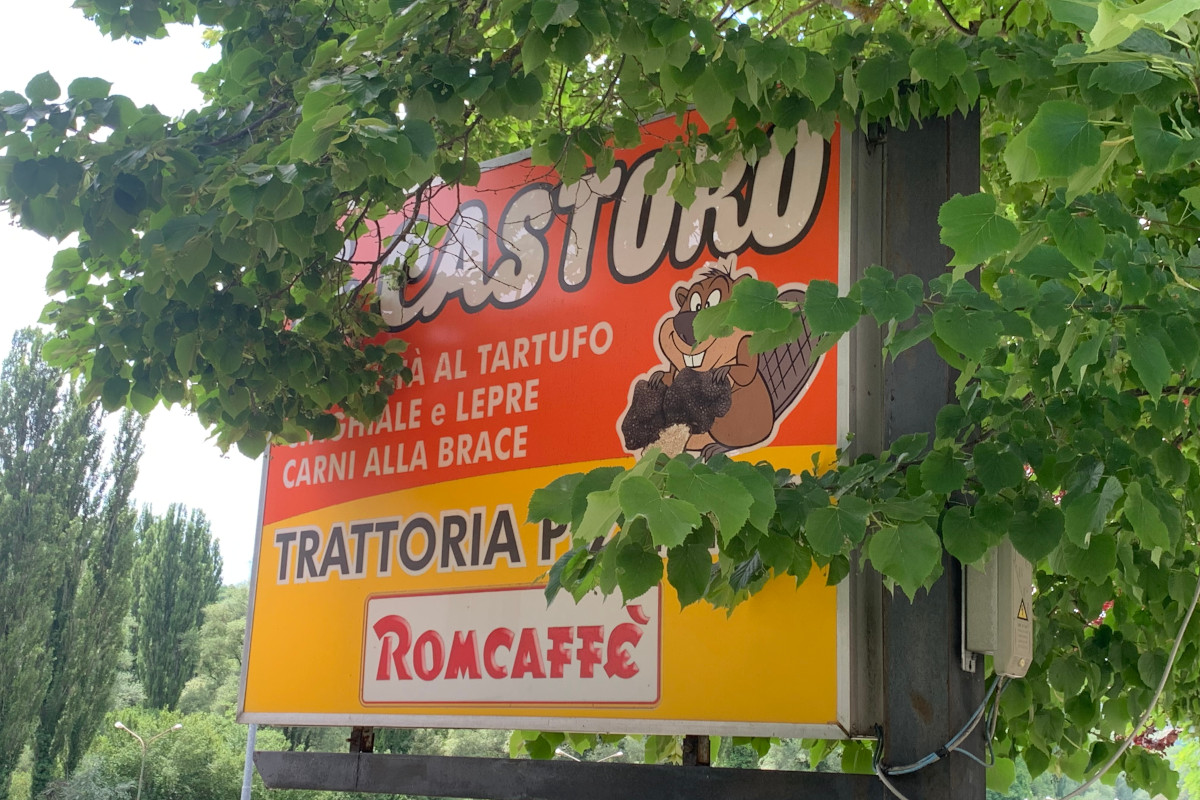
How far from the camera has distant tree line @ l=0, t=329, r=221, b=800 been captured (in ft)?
81.0

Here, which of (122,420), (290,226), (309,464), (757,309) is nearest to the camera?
(757,309)

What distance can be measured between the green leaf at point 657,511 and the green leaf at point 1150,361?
0.61 meters

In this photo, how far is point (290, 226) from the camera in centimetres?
209

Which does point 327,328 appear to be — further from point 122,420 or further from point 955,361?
point 122,420

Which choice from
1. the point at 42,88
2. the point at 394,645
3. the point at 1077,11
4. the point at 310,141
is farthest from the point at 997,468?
the point at 42,88

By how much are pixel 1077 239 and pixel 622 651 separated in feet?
5.13

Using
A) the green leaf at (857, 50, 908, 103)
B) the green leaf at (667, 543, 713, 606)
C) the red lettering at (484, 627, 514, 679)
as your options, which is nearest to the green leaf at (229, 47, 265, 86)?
the green leaf at (857, 50, 908, 103)

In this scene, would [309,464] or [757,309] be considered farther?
[309,464]

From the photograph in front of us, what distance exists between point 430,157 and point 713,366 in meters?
0.90

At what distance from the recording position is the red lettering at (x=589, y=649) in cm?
254

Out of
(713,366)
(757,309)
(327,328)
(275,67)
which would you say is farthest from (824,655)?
(275,67)

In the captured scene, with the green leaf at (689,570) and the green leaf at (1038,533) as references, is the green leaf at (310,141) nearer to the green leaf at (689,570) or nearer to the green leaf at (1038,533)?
the green leaf at (689,570)

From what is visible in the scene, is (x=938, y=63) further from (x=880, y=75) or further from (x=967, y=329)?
(x=967, y=329)

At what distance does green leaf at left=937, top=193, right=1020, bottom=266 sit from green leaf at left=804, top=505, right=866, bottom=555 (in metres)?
0.56
